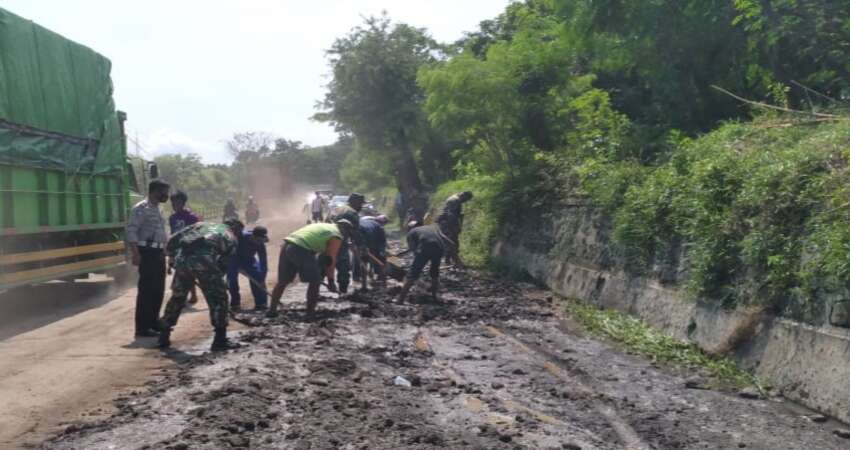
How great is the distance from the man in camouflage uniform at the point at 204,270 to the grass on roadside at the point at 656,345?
4296mm

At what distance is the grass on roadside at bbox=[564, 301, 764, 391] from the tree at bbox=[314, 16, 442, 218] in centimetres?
2166

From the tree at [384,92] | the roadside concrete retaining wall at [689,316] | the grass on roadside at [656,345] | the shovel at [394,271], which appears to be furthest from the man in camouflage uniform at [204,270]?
the tree at [384,92]

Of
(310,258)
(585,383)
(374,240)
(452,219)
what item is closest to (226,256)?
(310,258)

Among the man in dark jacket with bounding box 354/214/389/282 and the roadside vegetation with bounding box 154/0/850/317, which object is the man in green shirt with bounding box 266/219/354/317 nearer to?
the man in dark jacket with bounding box 354/214/389/282

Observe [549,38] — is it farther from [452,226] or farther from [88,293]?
Answer: [88,293]

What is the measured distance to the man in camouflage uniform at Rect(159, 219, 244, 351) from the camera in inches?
308

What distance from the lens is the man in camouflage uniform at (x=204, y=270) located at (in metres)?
7.81

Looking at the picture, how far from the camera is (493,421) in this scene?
5402 mm

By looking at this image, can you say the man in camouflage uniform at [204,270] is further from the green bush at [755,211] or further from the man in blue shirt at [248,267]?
the green bush at [755,211]

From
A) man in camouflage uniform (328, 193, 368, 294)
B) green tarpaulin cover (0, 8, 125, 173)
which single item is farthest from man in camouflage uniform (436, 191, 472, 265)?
green tarpaulin cover (0, 8, 125, 173)

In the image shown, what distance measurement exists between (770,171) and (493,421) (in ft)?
13.3

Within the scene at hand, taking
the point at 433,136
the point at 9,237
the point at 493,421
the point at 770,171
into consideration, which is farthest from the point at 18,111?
the point at 433,136

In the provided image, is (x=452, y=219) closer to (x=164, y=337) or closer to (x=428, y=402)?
(x=164, y=337)

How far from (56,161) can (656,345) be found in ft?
27.3
